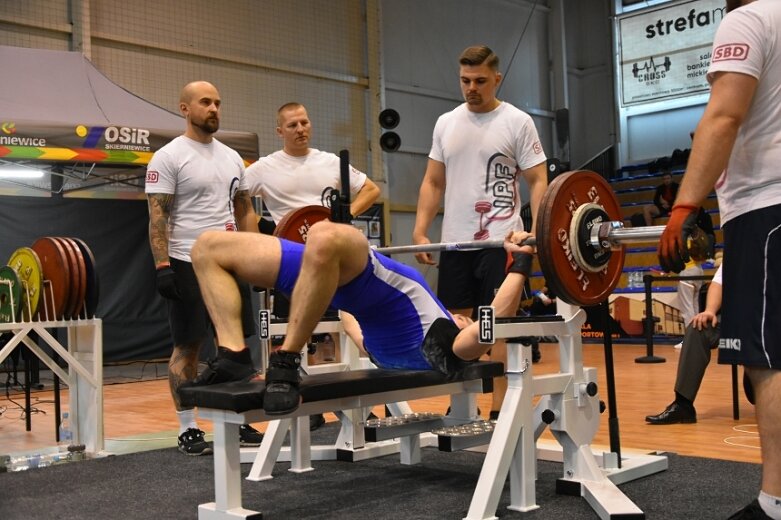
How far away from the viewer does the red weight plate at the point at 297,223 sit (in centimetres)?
315

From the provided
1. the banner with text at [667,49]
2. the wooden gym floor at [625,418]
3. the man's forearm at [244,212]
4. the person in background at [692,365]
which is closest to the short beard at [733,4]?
the wooden gym floor at [625,418]

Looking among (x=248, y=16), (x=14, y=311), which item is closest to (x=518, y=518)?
(x=14, y=311)

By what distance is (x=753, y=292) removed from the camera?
1.74 metres

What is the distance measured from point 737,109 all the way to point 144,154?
483 cm

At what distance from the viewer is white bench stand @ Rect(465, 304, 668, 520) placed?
2172 millimetres

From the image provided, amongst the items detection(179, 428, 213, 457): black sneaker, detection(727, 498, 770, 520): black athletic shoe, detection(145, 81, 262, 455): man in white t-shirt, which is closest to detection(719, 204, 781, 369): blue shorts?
detection(727, 498, 770, 520): black athletic shoe

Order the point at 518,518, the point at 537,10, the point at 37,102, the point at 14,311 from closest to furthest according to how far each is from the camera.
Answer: the point at 518,518 < the point at 14,311 < the point at 37,102 < the point at 537,10

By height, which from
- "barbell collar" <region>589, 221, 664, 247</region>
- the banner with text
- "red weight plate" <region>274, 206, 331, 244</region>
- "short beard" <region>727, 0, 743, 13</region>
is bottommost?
"barbell collar" <region>589, 221, 664, 247</region>

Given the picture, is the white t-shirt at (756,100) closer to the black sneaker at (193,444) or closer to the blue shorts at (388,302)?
the blue shorts at (388,302)

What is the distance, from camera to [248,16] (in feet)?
30.7

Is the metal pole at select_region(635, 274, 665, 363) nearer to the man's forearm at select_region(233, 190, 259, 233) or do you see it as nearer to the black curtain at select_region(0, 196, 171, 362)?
the man's forearm at select_region(233, 190, 259, 233)

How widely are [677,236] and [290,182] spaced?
215 centimetres

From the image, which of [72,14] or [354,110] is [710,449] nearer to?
[72,14]

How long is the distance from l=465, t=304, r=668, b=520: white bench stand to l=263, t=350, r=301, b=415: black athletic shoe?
518 millimetres
